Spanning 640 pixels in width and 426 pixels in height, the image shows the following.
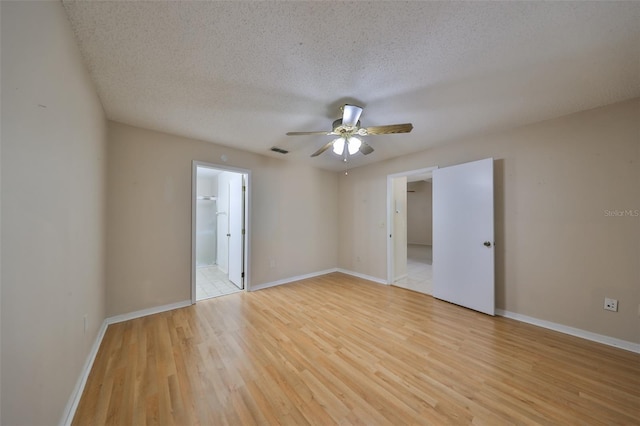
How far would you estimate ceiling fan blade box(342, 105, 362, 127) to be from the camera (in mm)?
1911

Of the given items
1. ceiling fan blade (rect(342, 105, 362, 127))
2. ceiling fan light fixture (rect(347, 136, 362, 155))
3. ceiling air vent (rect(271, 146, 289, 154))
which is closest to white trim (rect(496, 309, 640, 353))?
ceiling fan light fixture (rect(347, 136, 362, 155))

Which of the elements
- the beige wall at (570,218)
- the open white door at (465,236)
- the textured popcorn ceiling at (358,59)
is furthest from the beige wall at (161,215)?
the beige wall at (570,218)

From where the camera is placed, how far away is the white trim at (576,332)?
2.02m

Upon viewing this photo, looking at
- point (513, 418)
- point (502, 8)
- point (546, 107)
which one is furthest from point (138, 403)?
point (546, 107)

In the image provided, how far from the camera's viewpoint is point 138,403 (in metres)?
1.43

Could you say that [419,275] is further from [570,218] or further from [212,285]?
[212,285]

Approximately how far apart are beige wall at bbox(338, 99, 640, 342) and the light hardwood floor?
0.33 meters

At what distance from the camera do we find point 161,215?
112 inches

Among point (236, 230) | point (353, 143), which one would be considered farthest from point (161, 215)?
point (353, 143)

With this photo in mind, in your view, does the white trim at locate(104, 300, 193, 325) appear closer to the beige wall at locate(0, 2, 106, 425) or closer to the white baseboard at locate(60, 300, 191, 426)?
the white baseboard at locate(60, 300, 191, 426)

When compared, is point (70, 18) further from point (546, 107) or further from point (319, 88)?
point (546, 107)

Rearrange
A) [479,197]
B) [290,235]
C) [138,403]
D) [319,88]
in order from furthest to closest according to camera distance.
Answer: [290,235]
[479,197]
[319,88]
[138,403]

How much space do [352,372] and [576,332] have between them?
2523 millimetres

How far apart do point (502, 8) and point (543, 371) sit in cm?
262
